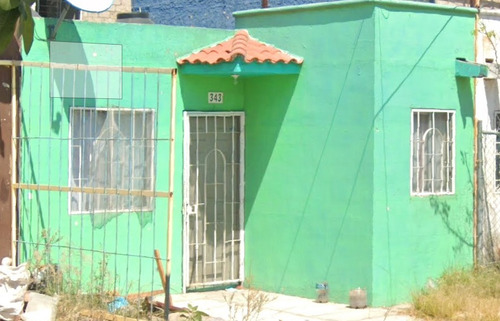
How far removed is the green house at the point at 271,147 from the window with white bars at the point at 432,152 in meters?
0.02

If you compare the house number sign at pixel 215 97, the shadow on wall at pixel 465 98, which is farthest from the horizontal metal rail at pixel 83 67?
the shadow on wall at pixel 465 98

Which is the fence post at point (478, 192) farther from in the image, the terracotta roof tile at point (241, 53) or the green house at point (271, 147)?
the terracotta roof tile at point (241, 53)

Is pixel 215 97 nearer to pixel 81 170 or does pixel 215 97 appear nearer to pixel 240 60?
pixel 240 60

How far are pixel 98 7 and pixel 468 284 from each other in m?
5.65

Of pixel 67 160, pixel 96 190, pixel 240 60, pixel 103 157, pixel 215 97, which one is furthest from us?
pixel 215 97

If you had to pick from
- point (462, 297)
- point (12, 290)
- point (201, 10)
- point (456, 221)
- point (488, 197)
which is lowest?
point (462, 297)

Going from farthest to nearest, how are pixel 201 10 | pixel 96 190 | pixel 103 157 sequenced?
1. pixel 201 10
2. pixel 103 157
3. pixel 96 190

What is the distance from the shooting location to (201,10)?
14.4 metres

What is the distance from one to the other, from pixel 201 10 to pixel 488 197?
535cm

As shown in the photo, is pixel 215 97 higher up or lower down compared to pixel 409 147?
higher up

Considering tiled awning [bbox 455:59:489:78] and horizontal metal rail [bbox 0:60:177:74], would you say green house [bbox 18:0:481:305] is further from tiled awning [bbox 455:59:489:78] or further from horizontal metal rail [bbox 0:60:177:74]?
horizontal metal rail [bbox 0:60:177:74]

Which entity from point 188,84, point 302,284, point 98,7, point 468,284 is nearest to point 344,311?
point 302,284

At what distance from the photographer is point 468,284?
11422mm

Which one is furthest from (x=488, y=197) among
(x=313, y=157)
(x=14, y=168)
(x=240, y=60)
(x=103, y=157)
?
(x=14, y=168)
